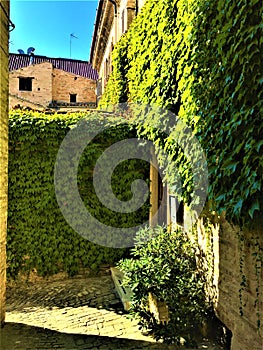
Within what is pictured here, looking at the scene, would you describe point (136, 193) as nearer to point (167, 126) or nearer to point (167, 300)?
point (167, 126)

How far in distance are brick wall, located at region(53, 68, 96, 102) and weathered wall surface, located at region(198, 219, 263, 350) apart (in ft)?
78.7

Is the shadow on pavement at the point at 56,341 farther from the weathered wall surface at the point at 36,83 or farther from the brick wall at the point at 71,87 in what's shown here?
the brick wall at the point at 71,87

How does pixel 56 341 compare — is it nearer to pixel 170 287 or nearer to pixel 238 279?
pixel 170 287

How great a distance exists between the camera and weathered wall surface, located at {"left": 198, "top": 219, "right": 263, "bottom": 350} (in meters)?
Result: 3.18

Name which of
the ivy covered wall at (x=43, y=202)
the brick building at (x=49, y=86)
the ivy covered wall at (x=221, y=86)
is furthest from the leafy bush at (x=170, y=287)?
the brick building at (x=49, y=86)

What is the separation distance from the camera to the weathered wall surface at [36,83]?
24.4m

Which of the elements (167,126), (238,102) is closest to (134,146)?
(167,126)

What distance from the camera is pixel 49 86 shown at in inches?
996

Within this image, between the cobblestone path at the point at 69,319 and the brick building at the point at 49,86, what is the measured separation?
17.7 m

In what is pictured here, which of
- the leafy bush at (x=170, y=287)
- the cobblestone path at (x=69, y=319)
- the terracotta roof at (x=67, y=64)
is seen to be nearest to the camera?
the leafy bush at (x=170, y=287)

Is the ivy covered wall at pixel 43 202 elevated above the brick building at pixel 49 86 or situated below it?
below

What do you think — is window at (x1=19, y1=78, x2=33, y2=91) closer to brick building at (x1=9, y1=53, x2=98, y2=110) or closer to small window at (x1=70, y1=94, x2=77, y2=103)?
brick building at (x1=9, y1=53, x2=98, y2=110)

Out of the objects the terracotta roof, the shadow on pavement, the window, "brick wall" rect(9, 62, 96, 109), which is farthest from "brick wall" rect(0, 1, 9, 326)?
the terracotta roof

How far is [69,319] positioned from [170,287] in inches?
75.5
